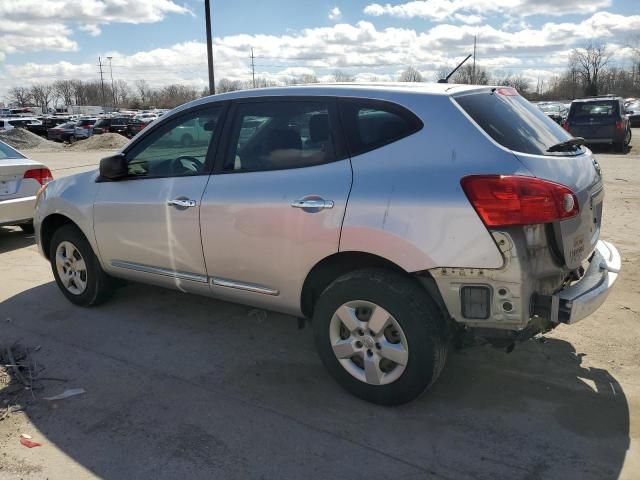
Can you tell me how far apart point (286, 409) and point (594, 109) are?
1803 centimetres

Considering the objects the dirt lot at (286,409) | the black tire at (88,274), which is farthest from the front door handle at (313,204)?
the black tire at (88,274)

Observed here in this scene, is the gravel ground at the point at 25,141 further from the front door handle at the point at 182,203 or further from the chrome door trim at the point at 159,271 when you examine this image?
the front door handle at the point at 182,203

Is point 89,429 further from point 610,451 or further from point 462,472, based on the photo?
point 610,451

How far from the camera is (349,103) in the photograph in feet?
11.1

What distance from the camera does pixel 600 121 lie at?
18.0 meters

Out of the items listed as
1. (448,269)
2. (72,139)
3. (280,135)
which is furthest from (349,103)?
(72,139)

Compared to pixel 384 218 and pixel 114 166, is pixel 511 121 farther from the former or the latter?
pixel 114 166

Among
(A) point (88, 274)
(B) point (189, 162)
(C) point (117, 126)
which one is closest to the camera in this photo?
(B) point (189, 162)

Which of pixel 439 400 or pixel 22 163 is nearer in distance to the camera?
pixel 439 400

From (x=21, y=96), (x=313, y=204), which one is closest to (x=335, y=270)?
(x=313, y=204)

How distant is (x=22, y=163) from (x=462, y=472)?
6957 mm

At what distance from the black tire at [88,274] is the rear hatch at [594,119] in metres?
16.6

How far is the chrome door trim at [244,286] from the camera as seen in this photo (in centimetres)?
372

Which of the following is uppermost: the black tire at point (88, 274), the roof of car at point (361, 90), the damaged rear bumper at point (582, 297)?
the roof of car at point (361, 90)
